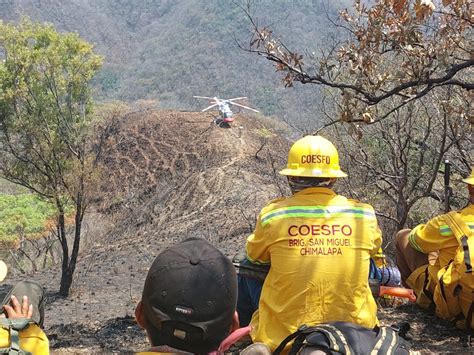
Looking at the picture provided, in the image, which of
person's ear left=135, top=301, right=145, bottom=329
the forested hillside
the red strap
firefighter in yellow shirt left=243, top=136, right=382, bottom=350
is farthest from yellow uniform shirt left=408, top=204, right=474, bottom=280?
the forested hillside

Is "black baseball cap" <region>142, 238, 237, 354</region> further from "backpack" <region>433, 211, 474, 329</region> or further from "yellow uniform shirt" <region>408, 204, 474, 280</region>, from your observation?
"yellow uniform shirt" <region>408, 204, 474, 280</region>

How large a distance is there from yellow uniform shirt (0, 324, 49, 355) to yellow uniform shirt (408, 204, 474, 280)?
2761 mm

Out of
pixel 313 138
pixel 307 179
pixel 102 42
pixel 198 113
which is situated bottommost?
pixel 307 179

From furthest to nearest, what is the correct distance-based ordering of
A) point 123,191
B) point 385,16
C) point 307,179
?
point 123,191, point 385,16, point 307,179

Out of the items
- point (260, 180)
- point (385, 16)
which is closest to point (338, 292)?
point (385, 16)

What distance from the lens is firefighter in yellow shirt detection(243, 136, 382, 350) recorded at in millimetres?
2904

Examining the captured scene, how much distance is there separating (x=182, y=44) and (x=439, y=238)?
97.0m

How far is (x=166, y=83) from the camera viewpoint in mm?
79188

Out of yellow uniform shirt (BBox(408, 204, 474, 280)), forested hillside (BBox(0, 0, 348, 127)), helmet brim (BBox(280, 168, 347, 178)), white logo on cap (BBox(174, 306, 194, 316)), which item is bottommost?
white logo on cap (BBox(174, 306, 194, 316))

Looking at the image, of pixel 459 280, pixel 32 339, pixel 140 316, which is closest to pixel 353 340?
pixel 140 316

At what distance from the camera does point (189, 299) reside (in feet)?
5.83

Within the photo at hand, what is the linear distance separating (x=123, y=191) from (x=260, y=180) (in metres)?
8.38

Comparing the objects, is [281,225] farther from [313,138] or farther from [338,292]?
[313,138]

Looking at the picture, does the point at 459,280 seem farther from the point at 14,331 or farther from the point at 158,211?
the point at 158,211
